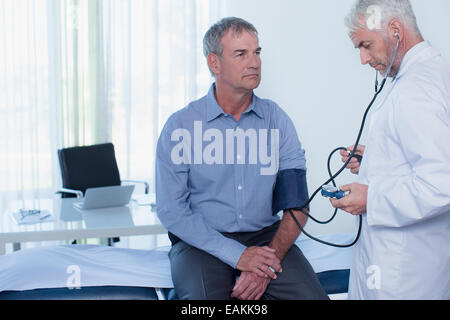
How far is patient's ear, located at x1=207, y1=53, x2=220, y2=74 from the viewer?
6.40 ft

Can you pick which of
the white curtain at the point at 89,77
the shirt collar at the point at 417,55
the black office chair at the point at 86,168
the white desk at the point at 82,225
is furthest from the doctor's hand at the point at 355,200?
the white curtain at the point at 89,77

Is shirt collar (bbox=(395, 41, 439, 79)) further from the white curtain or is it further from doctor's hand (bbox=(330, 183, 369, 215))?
the white curtain

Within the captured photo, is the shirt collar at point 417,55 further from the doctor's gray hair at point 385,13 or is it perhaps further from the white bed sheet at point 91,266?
the white bed sheet at point 91,266

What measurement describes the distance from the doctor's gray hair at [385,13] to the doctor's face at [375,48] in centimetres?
2

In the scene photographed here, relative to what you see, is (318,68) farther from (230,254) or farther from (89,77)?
(230,254)

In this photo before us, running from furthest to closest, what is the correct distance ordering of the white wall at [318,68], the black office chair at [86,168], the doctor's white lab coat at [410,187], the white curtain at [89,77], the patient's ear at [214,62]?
the white wall at [318,68], the white curtain at [89,77], the black office chair at [86,168], the patient's ear at [214,62], the doctor's white lab coat at [410,187]

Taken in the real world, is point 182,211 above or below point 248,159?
below

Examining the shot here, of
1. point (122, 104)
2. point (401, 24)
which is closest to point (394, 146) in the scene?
point (401, 24)

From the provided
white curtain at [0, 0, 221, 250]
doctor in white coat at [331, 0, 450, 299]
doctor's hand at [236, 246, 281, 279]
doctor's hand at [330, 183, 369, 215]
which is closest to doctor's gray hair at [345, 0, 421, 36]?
doctor in white coat at [331, 0, 450, 299]

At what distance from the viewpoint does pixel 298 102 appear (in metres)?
4.03

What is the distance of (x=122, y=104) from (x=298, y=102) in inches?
54.5

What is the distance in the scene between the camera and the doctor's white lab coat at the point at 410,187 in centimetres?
120

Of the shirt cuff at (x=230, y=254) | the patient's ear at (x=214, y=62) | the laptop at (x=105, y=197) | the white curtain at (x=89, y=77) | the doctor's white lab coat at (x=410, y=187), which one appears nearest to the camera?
the doctor's white lab coat at (x=410, y=187)
